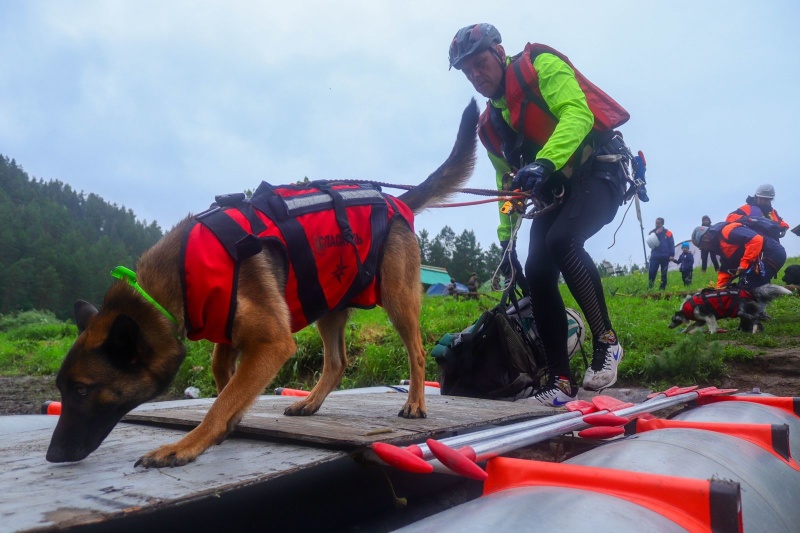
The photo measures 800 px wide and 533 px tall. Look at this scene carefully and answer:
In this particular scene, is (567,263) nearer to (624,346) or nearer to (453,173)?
(453,173)

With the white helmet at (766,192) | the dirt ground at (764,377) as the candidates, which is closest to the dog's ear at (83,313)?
the dirt ground at (764,377)

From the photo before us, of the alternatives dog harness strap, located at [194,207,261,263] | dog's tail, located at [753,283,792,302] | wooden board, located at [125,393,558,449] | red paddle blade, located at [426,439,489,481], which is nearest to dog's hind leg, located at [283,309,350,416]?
wooden board, located at [125,393,558,449]

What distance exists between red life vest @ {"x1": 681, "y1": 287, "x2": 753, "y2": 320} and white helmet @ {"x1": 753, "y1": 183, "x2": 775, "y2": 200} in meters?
2.45

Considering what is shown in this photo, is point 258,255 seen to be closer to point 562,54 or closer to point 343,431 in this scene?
point 343,431

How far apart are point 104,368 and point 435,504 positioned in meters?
1.42

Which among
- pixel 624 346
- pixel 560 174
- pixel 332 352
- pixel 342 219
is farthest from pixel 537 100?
pixel 624 346

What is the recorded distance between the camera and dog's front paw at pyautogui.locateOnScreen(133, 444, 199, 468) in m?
1.68

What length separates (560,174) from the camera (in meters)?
3.78

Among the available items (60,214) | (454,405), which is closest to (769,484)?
(454,405)

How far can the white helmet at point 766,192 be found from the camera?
868cm

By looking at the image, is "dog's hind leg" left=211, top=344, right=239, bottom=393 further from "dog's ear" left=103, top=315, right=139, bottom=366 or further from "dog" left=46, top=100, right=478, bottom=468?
"dog's ear" left=103, top=315, right=139, bottom=366

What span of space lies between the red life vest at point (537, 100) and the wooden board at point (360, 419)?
191cm

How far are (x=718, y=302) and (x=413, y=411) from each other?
6.07m

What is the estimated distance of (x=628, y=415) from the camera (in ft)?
7.34
